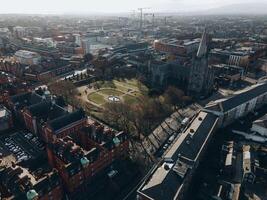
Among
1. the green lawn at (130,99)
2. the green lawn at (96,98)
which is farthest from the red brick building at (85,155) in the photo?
the green lawn at (130,99)

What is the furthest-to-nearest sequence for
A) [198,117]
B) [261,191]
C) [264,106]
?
[264,106] < [198,117] < [261,191]

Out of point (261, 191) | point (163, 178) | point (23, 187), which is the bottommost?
point (261, 191)

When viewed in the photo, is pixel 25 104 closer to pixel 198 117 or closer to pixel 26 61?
pixel 198 117

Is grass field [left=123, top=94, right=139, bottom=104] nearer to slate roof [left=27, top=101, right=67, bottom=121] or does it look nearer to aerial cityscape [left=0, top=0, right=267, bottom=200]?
aerial cityscape [left=0, top=0, right=267, bottom=200]

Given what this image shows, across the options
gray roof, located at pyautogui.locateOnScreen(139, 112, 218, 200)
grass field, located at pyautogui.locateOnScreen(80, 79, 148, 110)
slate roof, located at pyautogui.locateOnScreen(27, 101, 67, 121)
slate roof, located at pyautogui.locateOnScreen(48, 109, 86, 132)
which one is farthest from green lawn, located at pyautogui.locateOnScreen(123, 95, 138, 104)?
gray roof, located at pyautogui.locateOnScreen(139, 112, 218, 200)

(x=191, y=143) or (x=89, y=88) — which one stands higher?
(x=191, y=143)

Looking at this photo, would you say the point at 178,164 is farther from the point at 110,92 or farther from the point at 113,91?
the point at 113,91

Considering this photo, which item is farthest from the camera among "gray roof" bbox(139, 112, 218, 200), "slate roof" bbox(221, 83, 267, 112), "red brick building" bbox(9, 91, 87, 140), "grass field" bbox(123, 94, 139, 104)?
"grass field" bbox(123, 94, 139, 104)

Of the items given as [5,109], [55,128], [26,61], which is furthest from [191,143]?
[26,61]
